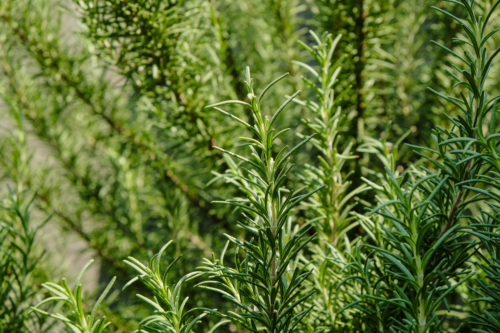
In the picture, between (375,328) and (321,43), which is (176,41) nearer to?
(321,43)

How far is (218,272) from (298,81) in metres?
0.34

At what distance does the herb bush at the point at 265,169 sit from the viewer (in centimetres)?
16

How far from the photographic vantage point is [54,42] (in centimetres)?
40

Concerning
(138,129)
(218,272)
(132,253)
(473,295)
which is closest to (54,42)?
(138,129)

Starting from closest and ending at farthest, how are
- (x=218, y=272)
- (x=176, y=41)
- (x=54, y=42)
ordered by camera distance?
(x=218, y=272) < (x=176, y=41) < (x=54, y=42)

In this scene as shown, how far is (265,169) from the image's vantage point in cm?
16

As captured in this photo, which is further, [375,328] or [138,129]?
[138,129]

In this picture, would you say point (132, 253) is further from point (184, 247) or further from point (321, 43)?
point (321, 43)

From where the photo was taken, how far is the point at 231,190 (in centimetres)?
35

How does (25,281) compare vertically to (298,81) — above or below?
below

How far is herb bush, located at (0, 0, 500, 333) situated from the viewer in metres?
0.16

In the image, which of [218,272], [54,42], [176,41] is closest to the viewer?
[218,272]

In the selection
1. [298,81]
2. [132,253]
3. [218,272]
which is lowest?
[132,253]

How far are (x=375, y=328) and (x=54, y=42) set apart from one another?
44cm
